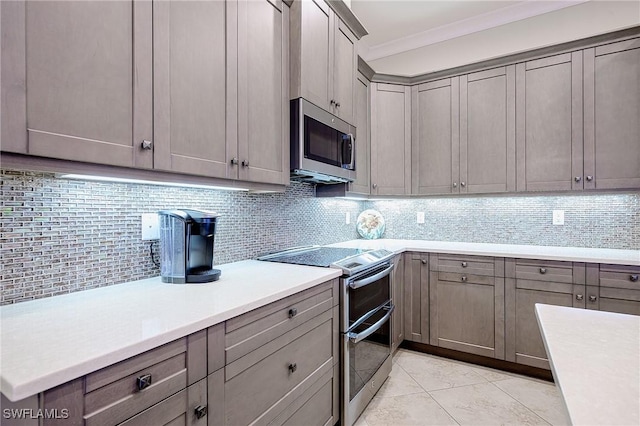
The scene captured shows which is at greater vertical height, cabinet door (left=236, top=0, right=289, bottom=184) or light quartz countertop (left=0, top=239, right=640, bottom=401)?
cabinet door (left=236, top=0, right=289, bottom=184)

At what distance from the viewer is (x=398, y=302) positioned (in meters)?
2.69

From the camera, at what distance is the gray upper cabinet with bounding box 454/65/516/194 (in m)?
2.64

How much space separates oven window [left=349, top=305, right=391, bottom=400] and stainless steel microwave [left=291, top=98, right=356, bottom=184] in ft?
3.25

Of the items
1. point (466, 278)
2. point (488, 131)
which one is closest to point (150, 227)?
point (466, 278)

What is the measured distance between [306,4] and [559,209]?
102 inches

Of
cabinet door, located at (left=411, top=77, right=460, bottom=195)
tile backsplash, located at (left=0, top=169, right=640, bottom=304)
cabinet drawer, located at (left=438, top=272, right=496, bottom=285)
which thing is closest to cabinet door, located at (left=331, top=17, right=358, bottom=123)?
tile backsplash, located at (left=0, top=169, right=640, bottom=304)

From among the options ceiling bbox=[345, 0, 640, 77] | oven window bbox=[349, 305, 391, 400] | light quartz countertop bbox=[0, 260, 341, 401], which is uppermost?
ceiling bbox=[345, 0, 640, 77]

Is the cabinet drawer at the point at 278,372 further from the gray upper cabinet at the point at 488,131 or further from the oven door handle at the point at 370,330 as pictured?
the gray upper cabinet at the point at 488,131

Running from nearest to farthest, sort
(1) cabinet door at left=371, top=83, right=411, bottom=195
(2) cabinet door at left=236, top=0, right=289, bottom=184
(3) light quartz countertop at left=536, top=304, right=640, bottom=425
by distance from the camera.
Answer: (3) light quartz countertop at left=536, top=304, right=640, bottom=425 < (2) cabinet door at left=236, top=0, right=289, bottom=184 < (1) cabinet door at left=371, top=83, right=411, bottom=195

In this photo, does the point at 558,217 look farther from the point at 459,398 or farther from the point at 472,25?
the point at 472,25

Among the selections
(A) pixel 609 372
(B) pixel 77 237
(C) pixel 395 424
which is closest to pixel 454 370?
(C) pixel 395 424

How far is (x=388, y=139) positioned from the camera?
9.96ft

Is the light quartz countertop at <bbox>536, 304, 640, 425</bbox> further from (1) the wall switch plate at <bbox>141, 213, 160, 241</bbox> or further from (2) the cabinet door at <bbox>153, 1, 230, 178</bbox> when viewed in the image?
(1) the wall switch plate at <bbox>141, 213, 160, 241</bbox>

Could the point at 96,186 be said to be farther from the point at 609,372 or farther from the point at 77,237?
the point at 609,372
